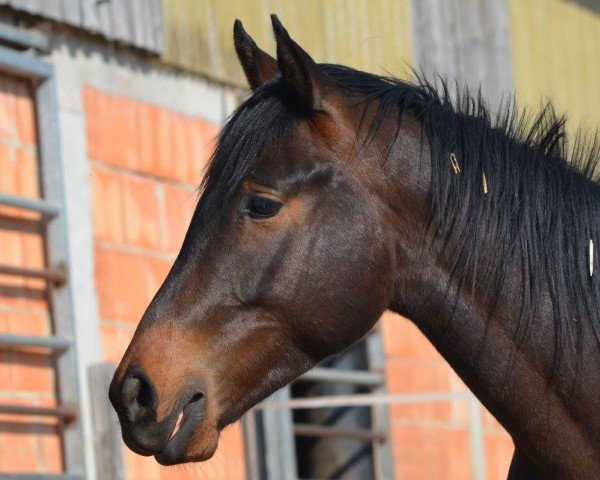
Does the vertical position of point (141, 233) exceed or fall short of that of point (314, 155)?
it exceeds it

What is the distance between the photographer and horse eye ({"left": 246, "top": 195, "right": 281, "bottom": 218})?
3135 mm

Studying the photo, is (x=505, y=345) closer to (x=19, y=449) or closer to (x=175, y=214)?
(x=19, y=449)

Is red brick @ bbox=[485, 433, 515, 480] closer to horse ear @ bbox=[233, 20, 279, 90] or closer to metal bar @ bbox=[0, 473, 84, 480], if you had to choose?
metal bar @ bbox=[0, 473, 84, 480]

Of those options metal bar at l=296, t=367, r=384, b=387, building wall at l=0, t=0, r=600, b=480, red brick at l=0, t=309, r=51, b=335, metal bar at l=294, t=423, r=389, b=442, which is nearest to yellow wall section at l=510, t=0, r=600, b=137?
building wall at l=0, t=0, r=600, b=480

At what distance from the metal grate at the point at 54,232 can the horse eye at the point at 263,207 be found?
2705 millimetres

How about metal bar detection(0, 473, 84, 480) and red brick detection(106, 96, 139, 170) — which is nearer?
metal bar detection(0, 473, 84, 480)

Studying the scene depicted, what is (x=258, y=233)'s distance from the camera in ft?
10.3

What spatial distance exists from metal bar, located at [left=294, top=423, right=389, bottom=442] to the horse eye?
4.55 meters

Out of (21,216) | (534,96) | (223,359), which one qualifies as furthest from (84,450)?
(534,96)

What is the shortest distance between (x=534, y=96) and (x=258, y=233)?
24.6 ft

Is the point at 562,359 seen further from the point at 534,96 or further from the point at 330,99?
the point at 534,96

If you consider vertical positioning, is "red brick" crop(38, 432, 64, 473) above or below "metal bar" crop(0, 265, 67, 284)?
below

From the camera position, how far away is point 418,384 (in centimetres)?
855

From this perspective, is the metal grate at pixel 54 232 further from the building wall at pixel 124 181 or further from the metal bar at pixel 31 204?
the building wall at pixel 124 181
